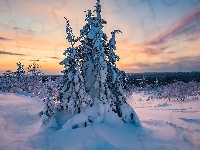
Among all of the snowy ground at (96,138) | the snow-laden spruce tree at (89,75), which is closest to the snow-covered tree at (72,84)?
the snow-laden spruce tree at (89,75)

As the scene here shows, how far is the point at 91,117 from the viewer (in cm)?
1250

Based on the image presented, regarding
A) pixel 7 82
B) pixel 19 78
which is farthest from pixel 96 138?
pixel 19 78

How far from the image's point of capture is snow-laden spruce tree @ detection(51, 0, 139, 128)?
12.3 metres

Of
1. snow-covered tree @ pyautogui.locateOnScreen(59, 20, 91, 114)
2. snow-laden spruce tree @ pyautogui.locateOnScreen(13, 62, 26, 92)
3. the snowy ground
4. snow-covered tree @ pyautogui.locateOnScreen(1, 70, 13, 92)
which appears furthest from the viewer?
snow-laden spruce tree @ pyautogui.locateOnScreen(13, 62, 26, 92)

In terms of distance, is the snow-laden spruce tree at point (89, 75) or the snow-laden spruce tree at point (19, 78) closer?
the snow-laden spruce tree at point (89, 75)

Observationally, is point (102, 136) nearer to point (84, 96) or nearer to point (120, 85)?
point (84, 96)

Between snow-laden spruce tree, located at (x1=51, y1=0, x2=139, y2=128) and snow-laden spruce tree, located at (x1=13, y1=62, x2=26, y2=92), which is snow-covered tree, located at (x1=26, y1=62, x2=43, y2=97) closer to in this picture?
snow-laden spruce tree, located at (x1=13, y1=62, x2=26, y2=92)

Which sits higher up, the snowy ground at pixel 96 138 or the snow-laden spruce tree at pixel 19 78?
the snow-laden spruce tree at pixel 19 78

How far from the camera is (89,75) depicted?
1318 cm

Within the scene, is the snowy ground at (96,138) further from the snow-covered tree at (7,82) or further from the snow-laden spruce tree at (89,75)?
the snow-covered tree at (7,82)

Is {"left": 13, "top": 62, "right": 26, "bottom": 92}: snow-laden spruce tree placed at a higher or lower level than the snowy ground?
higher

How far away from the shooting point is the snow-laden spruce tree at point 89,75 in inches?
484

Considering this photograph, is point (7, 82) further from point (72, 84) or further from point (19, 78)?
point (72, 84)

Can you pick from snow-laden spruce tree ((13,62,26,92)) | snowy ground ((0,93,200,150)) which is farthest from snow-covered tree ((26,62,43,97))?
snowy ground ((0,93,200,150))
